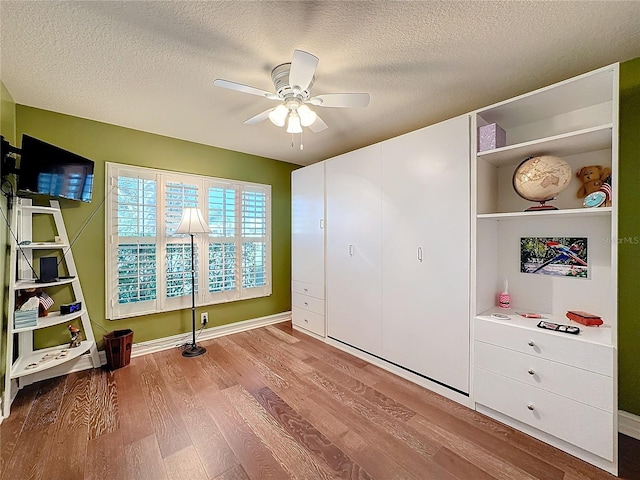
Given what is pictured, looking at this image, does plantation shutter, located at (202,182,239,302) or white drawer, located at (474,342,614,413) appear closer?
white drawer, located at (474,342,614,413)

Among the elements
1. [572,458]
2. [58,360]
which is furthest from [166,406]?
[572,458]

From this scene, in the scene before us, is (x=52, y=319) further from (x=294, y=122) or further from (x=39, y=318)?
(x=294, y=122)

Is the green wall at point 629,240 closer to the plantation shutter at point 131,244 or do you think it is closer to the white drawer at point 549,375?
the white drawer at point 549,375

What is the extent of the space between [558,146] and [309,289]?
2851mm

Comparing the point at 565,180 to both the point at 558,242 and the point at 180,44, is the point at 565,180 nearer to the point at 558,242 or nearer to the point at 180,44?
the point at 558,242

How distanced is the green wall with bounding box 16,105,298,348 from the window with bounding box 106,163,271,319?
0.32 feet

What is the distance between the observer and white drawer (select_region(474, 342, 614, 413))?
155 centimetres

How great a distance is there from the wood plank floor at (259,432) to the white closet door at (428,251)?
13.5 inches

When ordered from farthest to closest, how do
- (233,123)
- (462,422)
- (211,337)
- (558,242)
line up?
(211,337), (233,123), (558,242), (462,422)

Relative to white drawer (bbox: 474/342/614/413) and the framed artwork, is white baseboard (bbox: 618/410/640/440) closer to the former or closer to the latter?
white drawer (bbox: 474/342/614/413)

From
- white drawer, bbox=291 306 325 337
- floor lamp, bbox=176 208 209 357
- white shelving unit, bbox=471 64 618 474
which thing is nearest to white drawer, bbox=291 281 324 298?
white drawer, bbox=291 306 325 337

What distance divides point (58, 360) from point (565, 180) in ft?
13.5

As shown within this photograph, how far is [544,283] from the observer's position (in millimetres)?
2152

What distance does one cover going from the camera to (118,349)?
2.70 m
